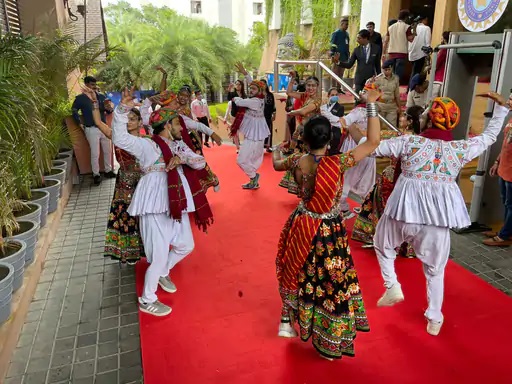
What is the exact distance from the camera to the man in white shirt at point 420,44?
6.79m

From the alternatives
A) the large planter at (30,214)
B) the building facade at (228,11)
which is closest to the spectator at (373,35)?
the large planter at (30,214)

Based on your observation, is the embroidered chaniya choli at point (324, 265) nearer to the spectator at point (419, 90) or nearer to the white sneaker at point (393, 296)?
the white sneaker at point (393, 296)

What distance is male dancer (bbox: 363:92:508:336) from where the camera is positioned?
261 cm

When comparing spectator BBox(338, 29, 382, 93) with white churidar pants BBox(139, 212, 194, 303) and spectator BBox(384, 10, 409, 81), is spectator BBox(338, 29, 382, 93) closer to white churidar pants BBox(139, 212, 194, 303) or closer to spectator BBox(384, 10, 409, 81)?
spectator BBox(384, 10, 409, 81)

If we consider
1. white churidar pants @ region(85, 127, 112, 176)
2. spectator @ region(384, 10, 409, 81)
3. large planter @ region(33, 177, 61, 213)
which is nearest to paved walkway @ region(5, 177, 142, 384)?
large planter @ region(33, 177, 61, 213)

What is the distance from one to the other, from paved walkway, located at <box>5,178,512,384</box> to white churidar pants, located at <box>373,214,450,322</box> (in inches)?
41.2

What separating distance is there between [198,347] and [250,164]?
11.9ft

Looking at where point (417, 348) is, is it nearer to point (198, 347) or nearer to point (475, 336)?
point (475, 336)

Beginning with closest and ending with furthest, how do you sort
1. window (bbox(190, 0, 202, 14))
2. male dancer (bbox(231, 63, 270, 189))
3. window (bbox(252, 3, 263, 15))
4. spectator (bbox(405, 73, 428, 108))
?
1. male dancer (bbox(231, 63, 270, 189))
2. spectator (bbox(405, 73, 428, 108))
3. window (bbox(252, 3, 263, 15))
4. window (bbox(190, 0, 202, 14))

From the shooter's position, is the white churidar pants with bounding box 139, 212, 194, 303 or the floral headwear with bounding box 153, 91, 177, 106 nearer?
the white churidar pants with bounding box 139, 212, 194, 303

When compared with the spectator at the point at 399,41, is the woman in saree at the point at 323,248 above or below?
below

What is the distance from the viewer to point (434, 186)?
2.67 m

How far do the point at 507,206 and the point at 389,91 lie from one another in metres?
2.55

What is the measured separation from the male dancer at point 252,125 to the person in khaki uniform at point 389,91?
1741 millimetres
